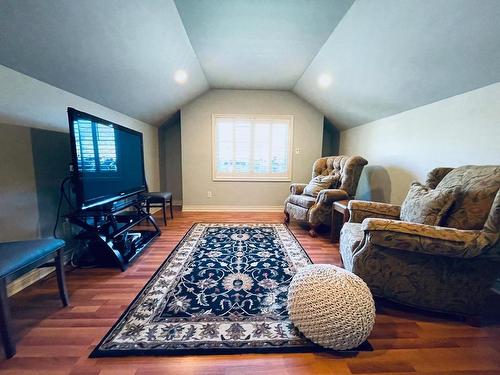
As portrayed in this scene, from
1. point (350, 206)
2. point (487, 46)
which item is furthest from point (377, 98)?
point (350, 206)

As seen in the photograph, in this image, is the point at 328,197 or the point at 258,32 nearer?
the point at 258,32

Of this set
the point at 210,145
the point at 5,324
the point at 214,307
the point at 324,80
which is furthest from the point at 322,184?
the point at 5,324

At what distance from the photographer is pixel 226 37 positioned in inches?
97.0

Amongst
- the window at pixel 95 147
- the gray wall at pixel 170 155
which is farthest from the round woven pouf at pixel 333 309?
the gray wall at pixel 170 155

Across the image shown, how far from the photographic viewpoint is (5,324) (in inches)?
42.6

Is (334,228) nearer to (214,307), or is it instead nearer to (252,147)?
(214,307)

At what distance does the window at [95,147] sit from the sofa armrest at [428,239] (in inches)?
88.2

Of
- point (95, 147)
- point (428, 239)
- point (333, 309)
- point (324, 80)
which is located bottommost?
point (333, 309)

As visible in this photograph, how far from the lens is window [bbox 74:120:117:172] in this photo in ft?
5.87

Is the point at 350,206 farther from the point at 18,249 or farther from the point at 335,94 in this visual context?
the point at 18,249

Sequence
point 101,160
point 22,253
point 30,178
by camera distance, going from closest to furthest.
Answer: point 22,253, point 30,178, point 101,160

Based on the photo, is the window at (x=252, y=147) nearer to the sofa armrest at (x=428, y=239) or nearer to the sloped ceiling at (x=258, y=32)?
the sloped ceiling at (x=258, y=32)

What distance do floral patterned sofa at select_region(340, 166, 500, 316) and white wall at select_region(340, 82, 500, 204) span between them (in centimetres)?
49

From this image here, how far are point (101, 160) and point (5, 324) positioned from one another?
1.36m
